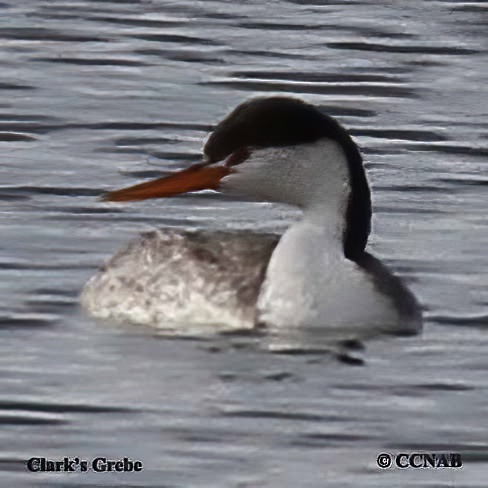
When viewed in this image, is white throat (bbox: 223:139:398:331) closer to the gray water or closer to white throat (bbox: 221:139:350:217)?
white throat (bbox: 221:139:350:217)

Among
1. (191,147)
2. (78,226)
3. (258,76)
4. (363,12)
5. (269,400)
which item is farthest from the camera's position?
(363,12)

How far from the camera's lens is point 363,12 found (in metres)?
19.3

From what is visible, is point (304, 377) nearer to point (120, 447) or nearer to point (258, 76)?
point (120, 447)

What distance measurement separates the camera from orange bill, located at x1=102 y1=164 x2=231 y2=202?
40.0 ft

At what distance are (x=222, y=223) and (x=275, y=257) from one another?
195 cm

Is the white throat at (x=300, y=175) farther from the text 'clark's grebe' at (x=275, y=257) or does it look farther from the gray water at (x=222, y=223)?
the gray water at (x=222, y=223)

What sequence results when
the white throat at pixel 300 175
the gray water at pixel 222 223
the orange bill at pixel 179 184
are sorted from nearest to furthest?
the gray water at pixel 222 223 < the white throat at pixel 300 175 < the orange bill at pixel 179 184

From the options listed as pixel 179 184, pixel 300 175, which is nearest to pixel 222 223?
pixel 179 184

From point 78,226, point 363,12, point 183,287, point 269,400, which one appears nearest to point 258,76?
point 363,12

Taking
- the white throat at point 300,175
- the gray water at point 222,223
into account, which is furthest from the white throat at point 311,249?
the gray water at point 222,223

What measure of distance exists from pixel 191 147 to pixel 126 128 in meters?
0.68

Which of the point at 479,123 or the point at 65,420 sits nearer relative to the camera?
the point at 65,420

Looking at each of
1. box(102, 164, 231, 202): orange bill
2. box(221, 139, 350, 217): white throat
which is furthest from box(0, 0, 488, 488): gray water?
box(221, 139, 350, 217): white throat

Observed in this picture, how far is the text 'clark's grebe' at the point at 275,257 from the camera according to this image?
38.9ft
